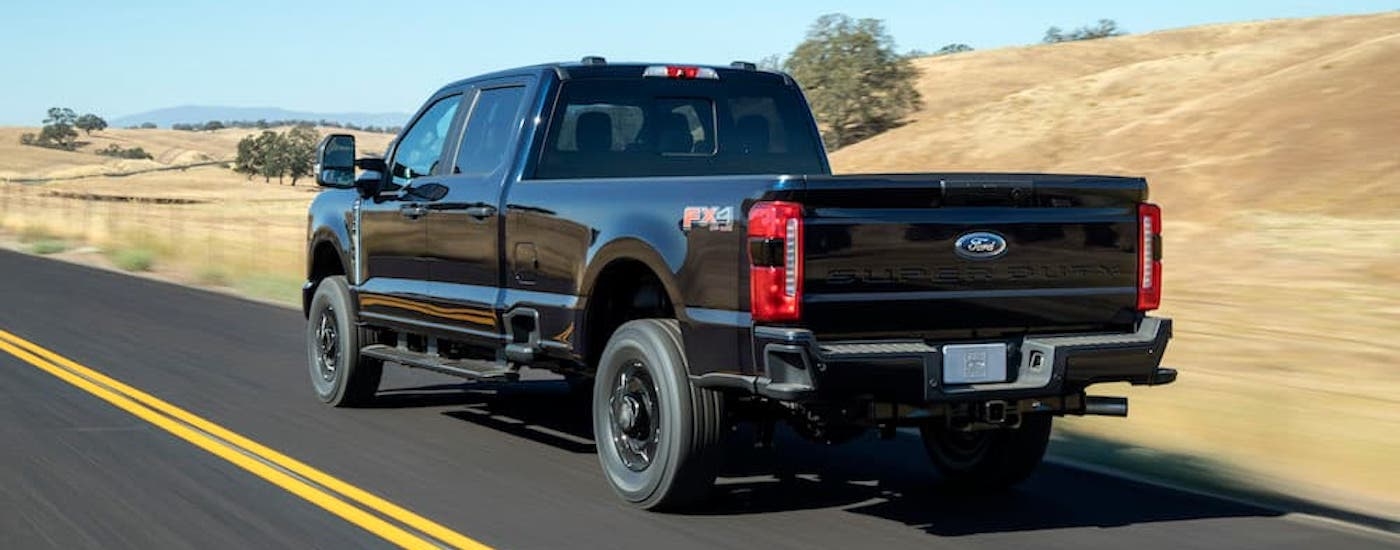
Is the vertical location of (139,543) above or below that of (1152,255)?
below

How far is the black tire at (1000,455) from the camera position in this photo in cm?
842

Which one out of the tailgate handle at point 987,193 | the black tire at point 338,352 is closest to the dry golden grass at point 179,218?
the black tire at point 338,352

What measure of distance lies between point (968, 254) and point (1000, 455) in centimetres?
157

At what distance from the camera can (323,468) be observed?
883 cm

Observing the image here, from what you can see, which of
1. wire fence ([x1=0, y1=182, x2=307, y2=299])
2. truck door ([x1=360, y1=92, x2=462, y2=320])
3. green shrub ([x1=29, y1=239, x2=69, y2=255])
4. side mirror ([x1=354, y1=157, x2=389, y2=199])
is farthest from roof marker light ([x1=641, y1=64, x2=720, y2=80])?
green shrub ([x1=29, y1=239, x2=69, y2=255])

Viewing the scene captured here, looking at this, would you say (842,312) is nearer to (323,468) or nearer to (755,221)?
(755,221)

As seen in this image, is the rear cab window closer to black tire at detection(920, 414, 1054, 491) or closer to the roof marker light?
the roof marker light

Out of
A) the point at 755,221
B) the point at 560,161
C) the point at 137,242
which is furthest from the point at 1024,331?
the point at 137,242

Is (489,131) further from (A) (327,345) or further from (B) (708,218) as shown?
(B) (708,218)

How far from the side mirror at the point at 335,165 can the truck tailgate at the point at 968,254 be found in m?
4.55

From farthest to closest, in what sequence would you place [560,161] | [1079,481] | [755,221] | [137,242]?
[137,242] → [560,161] → [1079,481] → [755,221]

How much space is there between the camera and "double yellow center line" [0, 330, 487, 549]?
7.22 meters

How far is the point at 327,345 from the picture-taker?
453 inches

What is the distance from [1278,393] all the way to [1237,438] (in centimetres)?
235
